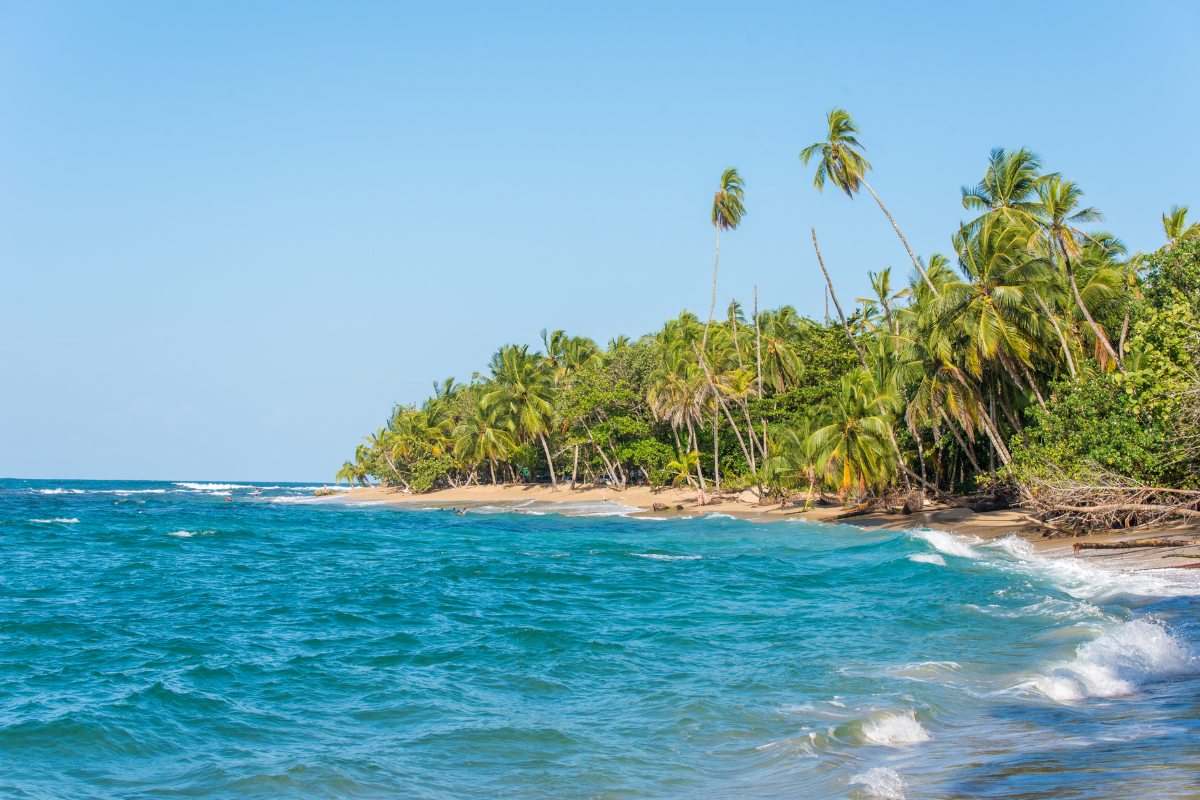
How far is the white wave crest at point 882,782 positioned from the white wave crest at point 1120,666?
3161 millimetres

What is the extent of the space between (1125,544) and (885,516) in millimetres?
15639

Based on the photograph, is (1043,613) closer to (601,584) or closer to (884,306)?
(601,584)

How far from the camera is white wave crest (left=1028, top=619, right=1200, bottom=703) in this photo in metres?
8.48

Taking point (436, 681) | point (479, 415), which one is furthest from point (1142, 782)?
point (479, 415)

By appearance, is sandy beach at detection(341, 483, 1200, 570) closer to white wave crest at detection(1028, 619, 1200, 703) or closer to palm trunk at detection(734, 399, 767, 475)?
palm trunk at detection(734, 399, 767, 475)

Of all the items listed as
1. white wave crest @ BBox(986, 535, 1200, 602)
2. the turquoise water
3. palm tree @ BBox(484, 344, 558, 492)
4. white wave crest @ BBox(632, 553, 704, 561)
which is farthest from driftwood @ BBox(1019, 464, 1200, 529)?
palm tree @ BBox(484, 344, 558, 492)

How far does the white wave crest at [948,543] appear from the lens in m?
21.7

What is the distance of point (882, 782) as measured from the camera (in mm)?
6125

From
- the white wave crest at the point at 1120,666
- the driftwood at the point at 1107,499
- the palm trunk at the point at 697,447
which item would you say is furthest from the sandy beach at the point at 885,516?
the white wave crest at the point at 1120,666

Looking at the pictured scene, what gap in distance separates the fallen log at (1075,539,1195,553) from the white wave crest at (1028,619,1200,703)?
28.1 ft

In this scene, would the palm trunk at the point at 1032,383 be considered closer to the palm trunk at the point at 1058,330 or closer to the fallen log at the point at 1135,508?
the palm trunk at the point at 1058,330

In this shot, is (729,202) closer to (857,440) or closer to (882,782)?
(857,440)

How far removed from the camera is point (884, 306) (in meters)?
41.8

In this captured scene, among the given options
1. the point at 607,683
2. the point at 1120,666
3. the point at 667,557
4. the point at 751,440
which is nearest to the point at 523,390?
the point at 751,440
